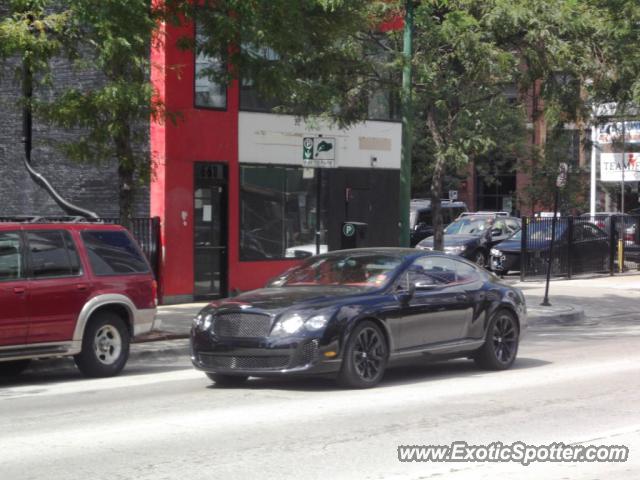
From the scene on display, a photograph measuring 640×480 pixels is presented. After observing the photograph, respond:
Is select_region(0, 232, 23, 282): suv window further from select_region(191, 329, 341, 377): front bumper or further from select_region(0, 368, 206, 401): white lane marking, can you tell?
select_region(191, 329, 341, 377): front bumper

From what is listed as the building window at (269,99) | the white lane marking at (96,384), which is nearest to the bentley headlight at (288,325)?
the white lane marking at (96,384)

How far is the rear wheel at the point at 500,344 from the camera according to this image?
13500 mm

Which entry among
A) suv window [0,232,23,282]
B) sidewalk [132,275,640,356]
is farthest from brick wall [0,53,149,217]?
suv window [0,232,23,282]

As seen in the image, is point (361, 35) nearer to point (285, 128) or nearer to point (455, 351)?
point (285, 128)

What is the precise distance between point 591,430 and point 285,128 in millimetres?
15923

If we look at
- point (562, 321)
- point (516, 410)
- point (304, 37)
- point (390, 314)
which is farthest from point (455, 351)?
point (562, 321)

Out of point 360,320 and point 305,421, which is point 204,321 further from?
point 305,421

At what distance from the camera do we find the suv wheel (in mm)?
13453

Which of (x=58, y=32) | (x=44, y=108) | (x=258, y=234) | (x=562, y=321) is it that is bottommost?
(x=562, y=321)

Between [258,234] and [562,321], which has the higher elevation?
[258,234]

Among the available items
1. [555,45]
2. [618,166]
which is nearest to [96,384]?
[555,45]

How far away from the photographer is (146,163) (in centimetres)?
1728

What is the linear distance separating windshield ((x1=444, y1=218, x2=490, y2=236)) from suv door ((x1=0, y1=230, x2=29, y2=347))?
2295cm

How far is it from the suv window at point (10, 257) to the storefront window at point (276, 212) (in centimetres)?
1109
